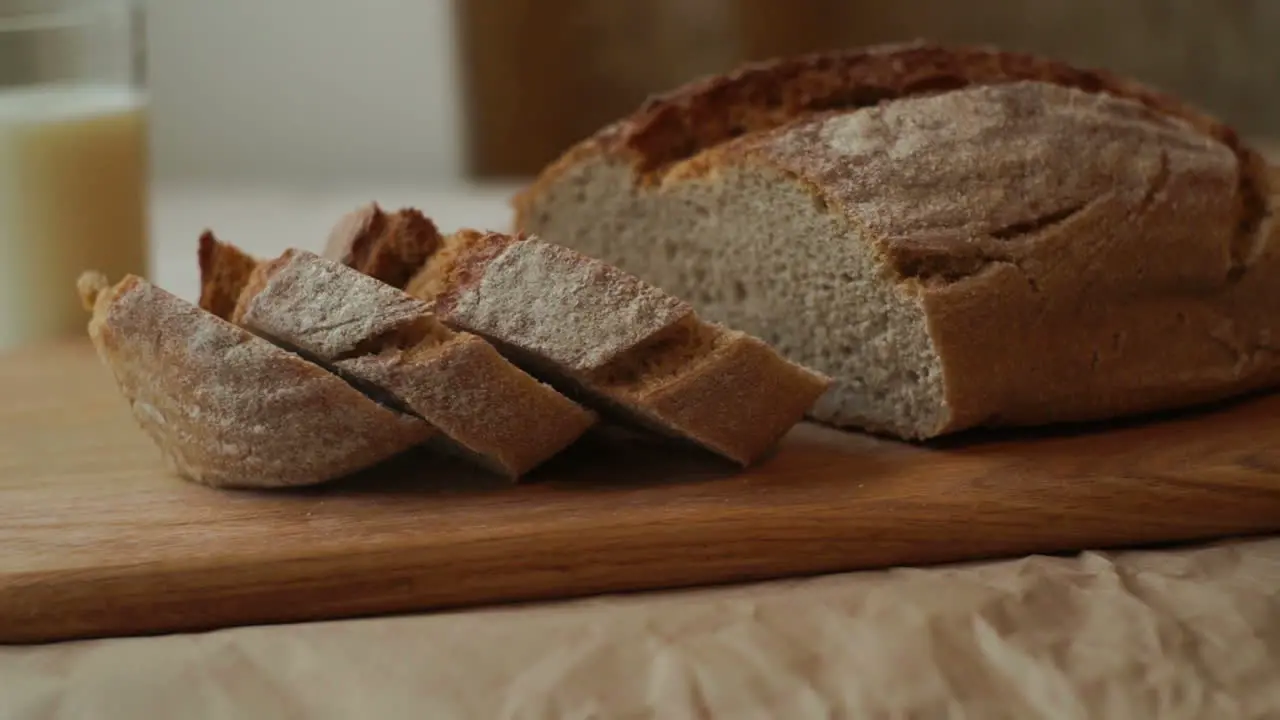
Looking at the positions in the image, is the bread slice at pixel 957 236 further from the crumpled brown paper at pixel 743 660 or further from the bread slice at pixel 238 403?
the bread slice at pixel 238 403

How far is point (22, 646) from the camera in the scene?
1.59 metres

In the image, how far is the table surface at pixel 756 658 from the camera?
55.6 inches

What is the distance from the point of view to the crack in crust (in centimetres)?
239

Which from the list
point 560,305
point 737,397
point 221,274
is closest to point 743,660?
point 737,397

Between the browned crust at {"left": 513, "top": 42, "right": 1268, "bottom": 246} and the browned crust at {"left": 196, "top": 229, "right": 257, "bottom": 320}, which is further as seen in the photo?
the browned crust at {"left": 513, "top": 42, "right": 1268, "bottom": 246}

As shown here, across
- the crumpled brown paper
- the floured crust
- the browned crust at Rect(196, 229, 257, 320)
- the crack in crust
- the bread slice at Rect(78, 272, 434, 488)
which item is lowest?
the crumpled brown paper

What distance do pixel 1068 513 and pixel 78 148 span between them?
2.30 m

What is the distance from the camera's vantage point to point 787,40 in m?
5.39

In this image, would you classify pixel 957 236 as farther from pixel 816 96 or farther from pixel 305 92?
pixel 305 92

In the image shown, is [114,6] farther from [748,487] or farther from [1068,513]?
[1068,513]

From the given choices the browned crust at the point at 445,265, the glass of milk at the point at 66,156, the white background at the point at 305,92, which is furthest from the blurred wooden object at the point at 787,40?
the browned crust at the point at 445,265

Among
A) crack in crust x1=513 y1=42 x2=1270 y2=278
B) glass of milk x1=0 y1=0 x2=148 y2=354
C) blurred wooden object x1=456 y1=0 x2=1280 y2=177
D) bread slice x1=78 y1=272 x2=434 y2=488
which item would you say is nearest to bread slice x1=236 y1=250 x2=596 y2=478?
bread slice x1=78 y1=272 x2=434 y2=488

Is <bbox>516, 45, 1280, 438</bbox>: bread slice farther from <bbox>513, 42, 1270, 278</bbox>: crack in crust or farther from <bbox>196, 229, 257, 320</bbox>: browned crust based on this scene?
<bbox>196, 229, 257, 320</bbox>: browned crust

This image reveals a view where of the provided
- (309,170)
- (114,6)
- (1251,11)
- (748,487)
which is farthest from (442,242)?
(1251,11)
